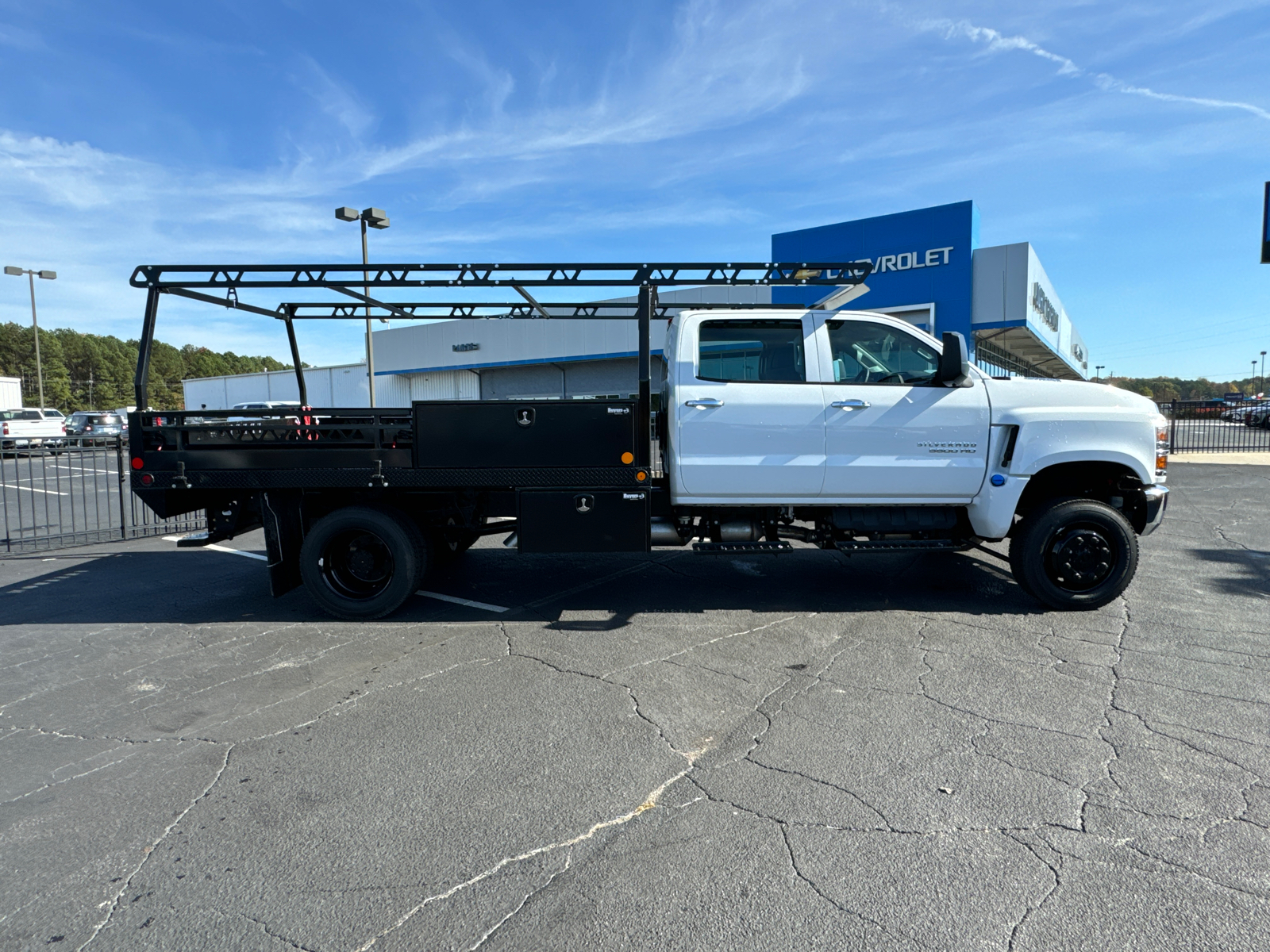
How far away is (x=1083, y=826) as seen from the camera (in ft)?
9.33

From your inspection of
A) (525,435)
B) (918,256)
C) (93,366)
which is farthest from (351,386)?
(93,366)

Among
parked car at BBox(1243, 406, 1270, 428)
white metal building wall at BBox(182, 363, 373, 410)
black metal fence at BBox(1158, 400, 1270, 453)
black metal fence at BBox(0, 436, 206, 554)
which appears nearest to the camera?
black metal fence at BBox(0, 436, 206, 554)

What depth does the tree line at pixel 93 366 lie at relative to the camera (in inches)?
3497

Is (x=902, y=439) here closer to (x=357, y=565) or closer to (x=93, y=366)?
(x=357, y=565)

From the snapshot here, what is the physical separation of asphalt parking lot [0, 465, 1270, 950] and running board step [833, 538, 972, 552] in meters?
0.52

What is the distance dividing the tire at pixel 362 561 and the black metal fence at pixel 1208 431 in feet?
68.8

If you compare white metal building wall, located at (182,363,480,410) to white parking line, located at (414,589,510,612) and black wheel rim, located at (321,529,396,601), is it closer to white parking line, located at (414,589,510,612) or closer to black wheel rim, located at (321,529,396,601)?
white parking line, located at (414,589,510,612)

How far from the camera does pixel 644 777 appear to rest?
129 inches

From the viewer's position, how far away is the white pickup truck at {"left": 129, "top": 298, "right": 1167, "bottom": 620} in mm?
5523

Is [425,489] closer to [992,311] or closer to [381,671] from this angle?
[381,671]

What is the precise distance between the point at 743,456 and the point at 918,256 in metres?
16.3

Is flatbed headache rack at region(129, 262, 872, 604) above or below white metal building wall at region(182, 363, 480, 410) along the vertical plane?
below

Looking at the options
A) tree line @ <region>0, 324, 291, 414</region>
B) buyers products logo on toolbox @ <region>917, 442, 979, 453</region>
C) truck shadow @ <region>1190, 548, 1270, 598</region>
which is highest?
tree line @ <region>0, 324, 291, 414</region>

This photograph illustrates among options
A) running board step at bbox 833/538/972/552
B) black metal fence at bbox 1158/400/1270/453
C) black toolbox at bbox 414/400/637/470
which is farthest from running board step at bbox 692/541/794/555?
black metal fence at bbox 1158/400/1270/453
